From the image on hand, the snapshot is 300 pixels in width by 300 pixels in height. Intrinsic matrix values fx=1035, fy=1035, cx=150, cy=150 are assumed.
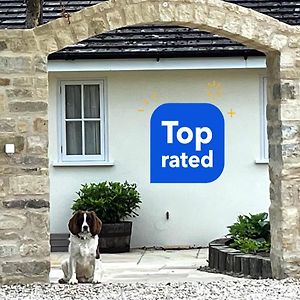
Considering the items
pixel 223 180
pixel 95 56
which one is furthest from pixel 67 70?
pixel 223 180

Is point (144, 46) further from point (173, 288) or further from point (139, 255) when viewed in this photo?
point (173, 288)

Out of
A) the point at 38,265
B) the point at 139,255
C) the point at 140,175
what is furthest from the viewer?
the point at 140,175

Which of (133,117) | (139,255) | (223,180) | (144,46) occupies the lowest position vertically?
(139,255)

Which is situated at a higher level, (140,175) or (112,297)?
(140,175)

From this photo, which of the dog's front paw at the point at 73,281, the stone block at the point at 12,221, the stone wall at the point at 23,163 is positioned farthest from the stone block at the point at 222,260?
the stone block at the point at 12,221

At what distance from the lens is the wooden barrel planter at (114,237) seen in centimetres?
1644

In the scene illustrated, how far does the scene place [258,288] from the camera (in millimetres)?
10609

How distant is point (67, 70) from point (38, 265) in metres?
6.50

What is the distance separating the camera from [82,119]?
57.5 feet

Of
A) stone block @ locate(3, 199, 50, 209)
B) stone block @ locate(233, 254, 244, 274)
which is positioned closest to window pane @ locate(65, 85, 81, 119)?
stone block @ locate(233, 254, 244, 274)

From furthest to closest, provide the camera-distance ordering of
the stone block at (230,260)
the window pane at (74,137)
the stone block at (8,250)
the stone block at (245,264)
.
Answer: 1. the window pane at (74,137)
2. the stone block at (230,260)
3. the stone block at (245,264)
4. the stone block at (8,250)

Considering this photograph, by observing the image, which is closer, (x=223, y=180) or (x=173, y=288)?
(x=173, y=288)

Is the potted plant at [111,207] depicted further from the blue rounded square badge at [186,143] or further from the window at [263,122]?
the window at [263,122]

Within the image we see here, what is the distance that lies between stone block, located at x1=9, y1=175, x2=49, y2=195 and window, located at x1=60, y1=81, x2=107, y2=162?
6.49 meters
